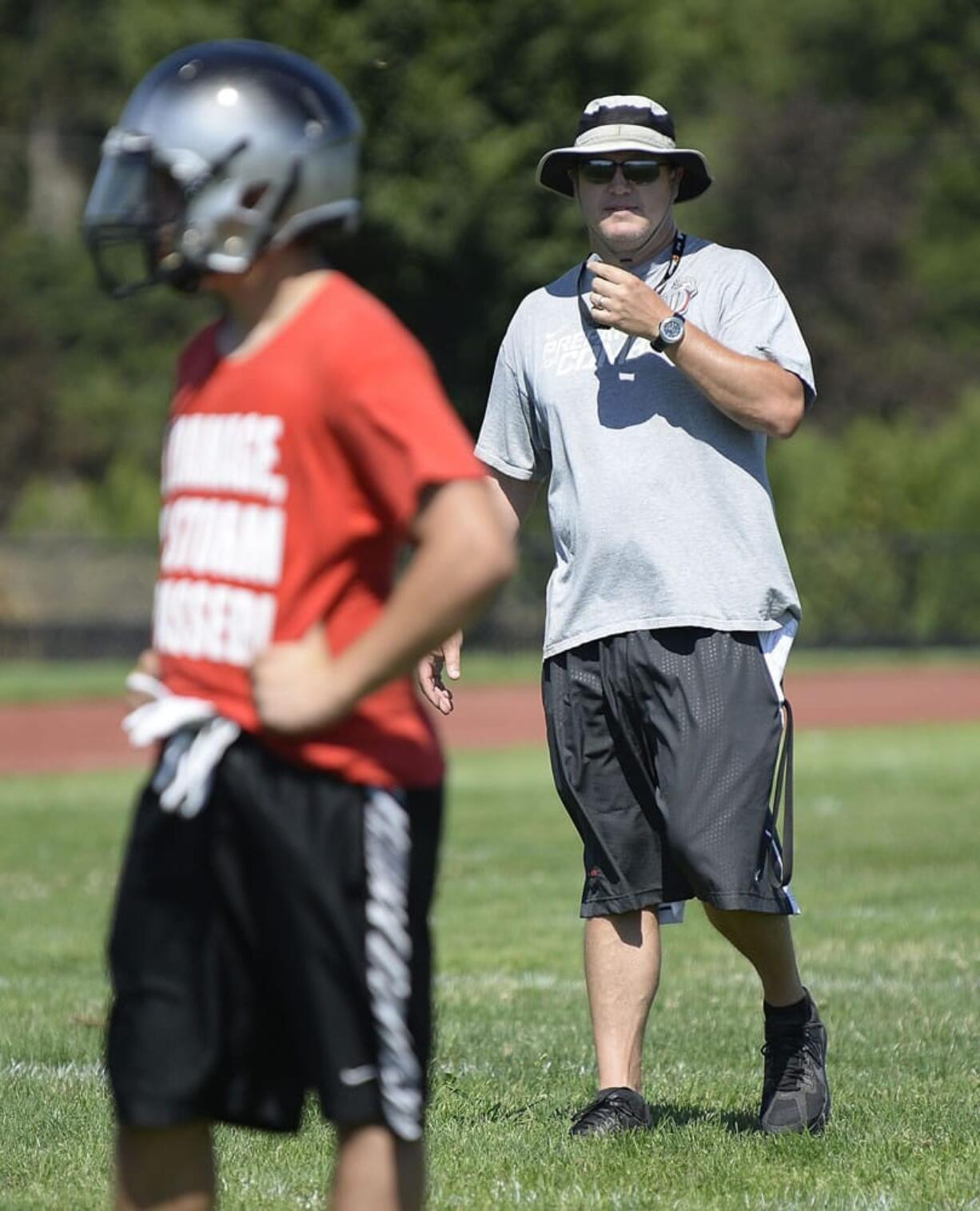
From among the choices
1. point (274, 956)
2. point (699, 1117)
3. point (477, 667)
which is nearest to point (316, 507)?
point (274, 956)

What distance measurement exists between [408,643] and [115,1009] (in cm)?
73

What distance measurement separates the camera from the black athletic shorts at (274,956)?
10.3 feet

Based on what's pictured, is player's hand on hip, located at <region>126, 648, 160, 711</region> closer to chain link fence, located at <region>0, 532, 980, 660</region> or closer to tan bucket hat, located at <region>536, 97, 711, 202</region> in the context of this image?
tan bucket hat, located at <region>536, 97, 711, 202</region>

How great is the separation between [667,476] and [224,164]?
220 cm

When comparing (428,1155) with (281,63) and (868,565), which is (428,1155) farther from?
(868,565)

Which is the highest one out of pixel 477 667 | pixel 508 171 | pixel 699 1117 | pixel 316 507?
pixel 508 171

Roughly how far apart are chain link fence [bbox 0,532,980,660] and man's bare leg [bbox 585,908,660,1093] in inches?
1070

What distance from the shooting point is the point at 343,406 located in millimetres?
3078

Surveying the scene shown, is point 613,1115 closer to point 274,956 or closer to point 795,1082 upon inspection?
point 795,1082

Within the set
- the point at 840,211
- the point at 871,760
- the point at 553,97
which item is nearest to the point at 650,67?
the point at 553,97

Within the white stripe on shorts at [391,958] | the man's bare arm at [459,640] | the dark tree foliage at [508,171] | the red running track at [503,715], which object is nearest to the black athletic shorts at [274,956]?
the white stripe on shorts at [391,958]

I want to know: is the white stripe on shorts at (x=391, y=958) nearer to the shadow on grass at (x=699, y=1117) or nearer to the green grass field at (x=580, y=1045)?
the green grass field at (x=580, y=1045)

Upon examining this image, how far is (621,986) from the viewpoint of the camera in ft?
17.7

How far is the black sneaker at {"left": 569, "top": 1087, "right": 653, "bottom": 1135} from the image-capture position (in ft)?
17.4
